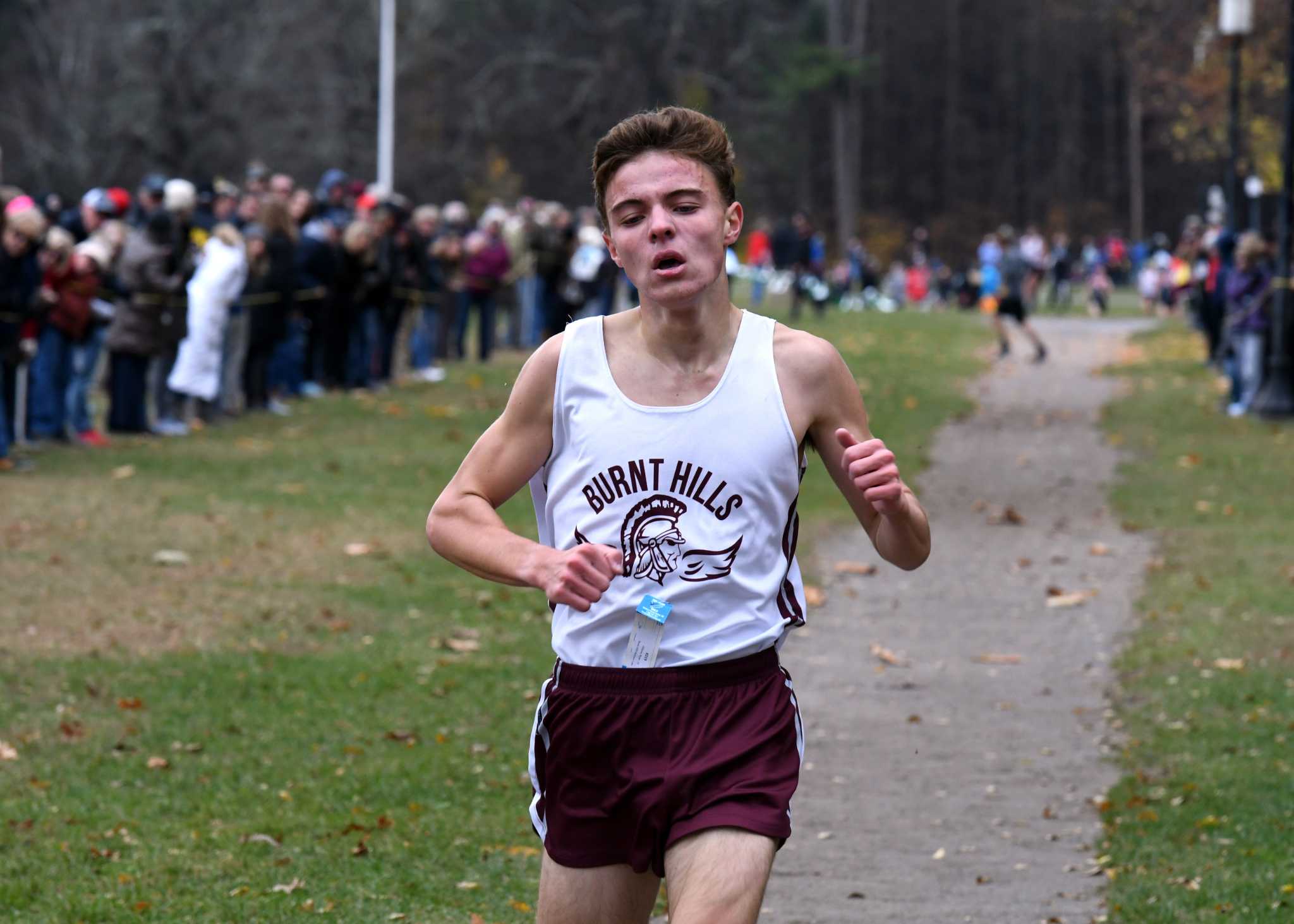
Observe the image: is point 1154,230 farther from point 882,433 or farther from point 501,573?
point 501,573

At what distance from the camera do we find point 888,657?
9.95 meters

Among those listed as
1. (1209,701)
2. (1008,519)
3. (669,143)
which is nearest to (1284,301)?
(1008,519)

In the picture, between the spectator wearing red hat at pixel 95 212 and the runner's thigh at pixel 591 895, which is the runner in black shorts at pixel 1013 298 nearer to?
the spectator wearing red hat at pixel 95 212

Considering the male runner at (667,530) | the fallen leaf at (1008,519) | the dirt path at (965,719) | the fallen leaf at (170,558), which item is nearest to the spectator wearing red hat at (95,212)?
the fallen leaf at (170,558)

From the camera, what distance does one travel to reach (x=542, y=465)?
405cm

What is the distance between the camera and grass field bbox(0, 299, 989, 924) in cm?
625

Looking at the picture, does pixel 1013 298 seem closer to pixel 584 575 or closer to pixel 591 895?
pixel 591 895

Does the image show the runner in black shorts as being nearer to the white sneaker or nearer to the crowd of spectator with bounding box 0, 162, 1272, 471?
the crowd of spectator with bounding box 0, 162, 1272, 471

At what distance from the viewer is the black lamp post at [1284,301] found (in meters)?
19.7

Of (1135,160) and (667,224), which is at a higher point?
(667,224)

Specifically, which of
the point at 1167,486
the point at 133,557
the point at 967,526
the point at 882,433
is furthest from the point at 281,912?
the point at 882,433

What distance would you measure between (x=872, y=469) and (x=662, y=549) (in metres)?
0.45

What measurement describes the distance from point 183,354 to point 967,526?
293 inches

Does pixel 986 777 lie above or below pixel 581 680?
below
